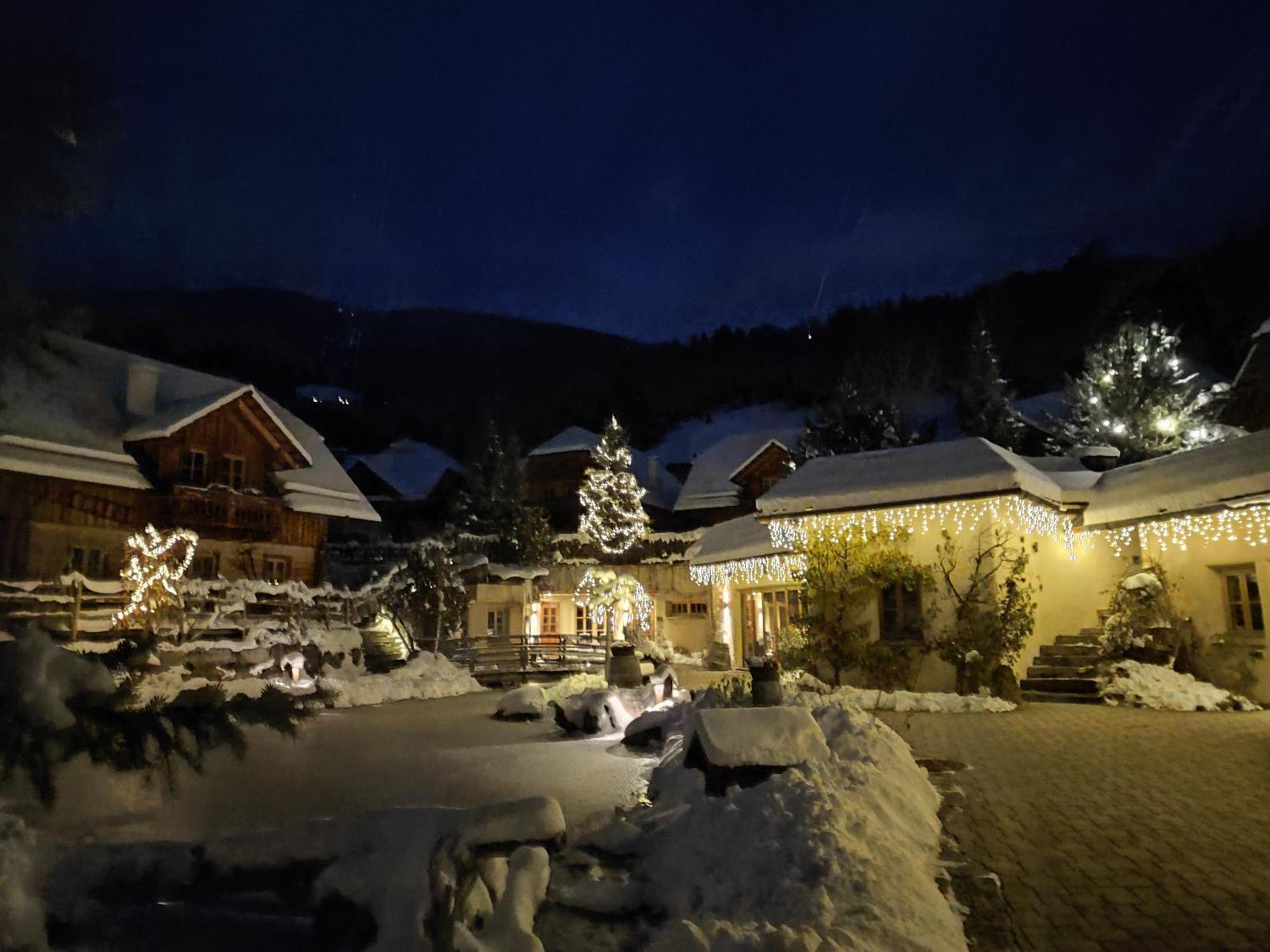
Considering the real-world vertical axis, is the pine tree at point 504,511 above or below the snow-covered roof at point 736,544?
above

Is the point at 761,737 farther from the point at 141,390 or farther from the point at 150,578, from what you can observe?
the point at 141,390

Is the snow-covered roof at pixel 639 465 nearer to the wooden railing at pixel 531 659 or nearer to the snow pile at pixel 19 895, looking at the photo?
the wooden railing at pixel 531 659

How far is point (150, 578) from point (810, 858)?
15610mm

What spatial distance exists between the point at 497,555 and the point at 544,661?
904 centimetres

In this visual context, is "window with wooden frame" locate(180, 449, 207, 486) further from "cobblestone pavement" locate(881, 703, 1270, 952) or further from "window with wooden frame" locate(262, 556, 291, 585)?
"cobblestone pavement" locate(881, 703, 1270, 952)

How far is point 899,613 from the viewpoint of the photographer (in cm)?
1466

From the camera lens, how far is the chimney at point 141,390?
20969 mm

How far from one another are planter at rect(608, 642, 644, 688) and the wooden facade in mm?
12088

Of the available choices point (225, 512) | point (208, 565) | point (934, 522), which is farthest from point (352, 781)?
point (208, 565)

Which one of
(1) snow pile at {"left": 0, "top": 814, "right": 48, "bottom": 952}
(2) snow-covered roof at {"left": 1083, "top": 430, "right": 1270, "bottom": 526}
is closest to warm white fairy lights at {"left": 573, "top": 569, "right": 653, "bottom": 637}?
(2) snow-covered roof at {"left": 1083, "top": 430, "right": 1270, "bottom": 526}

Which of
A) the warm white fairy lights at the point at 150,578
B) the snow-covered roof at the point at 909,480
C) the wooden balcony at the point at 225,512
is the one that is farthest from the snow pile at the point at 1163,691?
the wooden balcony at the point at 225,512

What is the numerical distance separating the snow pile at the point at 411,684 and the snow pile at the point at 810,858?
12.5 meters

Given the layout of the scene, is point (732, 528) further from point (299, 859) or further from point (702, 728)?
point (299, 859)

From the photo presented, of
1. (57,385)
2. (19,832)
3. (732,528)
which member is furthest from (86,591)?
(732,528)
